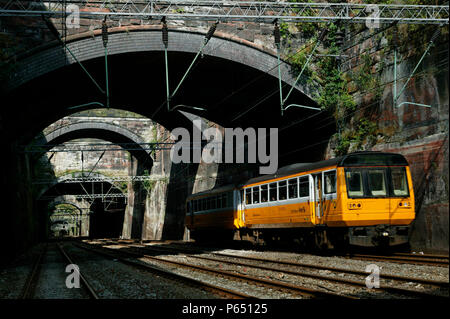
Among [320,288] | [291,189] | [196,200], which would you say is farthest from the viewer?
[196,200]

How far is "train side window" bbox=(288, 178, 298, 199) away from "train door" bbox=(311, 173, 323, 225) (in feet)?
2.99

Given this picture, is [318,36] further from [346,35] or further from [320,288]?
[320,288]

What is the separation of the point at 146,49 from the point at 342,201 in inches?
353

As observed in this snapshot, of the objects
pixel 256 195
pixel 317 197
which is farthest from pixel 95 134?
pixel 317 197

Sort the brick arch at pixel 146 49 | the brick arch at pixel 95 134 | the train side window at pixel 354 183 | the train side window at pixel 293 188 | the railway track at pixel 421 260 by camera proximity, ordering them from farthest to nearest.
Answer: the brick arch at pixel 95 134
the brick arch at pixel 146 49
the train side window at pixel 293 188
the train side window at pixel 354 183
the railway track at pixel 421 260

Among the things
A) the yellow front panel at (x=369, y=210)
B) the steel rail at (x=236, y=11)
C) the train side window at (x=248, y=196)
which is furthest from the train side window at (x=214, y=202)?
the yellow front panel at (x=369, y=210)

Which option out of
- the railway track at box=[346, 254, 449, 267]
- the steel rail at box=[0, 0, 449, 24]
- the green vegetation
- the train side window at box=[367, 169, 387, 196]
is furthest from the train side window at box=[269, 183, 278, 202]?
the green vegetation

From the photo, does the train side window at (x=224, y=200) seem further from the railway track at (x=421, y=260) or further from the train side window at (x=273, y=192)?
the railway track at (x=421, y=260)

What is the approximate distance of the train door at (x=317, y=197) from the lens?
14.5 m

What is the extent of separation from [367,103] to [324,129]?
281cm

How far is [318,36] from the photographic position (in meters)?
19.7

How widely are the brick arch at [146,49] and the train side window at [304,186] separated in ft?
17.8

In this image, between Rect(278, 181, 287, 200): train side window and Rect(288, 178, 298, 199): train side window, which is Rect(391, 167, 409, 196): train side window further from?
Rect(278, 181, 287, 200): train side window
